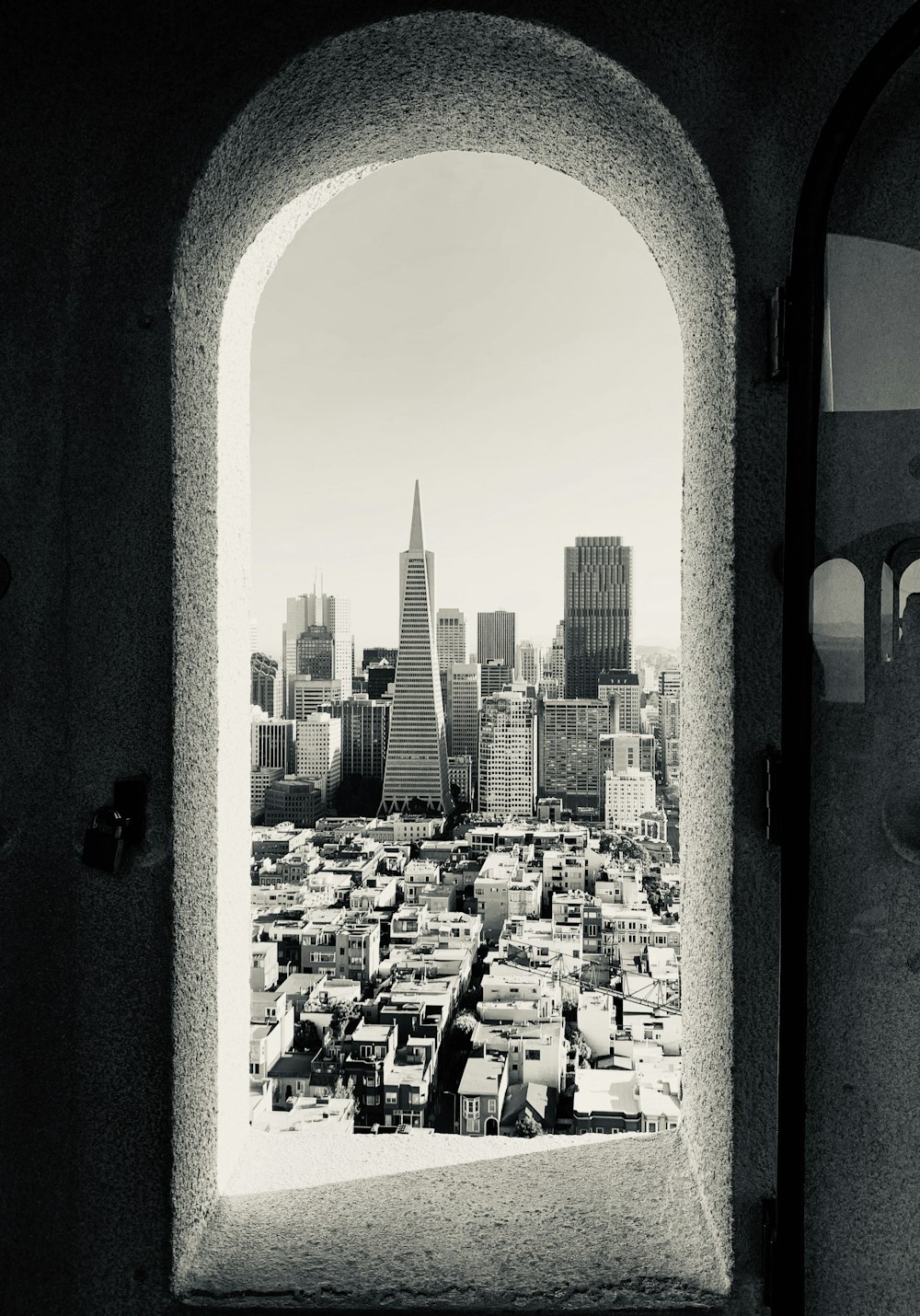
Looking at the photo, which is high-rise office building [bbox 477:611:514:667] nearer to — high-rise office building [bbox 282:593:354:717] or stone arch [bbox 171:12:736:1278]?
high-rise office building [bbox 282:593:354:717]

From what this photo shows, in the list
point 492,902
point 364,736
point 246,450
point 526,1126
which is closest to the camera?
point 246,450

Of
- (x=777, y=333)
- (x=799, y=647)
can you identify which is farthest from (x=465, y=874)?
(x=777, y=333)

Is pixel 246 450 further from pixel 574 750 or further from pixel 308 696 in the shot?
pixel 574 750

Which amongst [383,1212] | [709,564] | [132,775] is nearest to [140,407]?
[132,775]

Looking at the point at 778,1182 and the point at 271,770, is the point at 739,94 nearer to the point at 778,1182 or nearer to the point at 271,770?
the point at 271,770

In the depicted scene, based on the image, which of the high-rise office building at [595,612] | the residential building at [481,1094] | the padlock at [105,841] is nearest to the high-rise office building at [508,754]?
the high-rise office building at [595,612]

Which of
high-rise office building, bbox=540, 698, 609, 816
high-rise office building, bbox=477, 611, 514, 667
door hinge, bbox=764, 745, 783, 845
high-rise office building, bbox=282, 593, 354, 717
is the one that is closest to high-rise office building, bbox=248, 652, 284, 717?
high-rise office building, bbox=282, 593, 354, 717

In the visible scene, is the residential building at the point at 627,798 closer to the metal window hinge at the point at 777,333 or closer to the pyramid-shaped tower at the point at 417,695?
the pyramid-shaped tower at the point at 417,695
